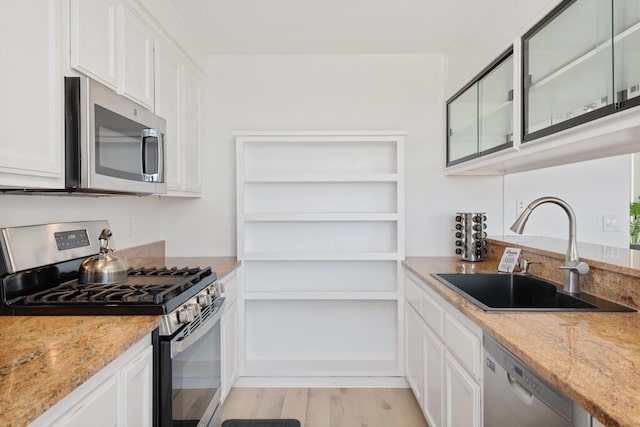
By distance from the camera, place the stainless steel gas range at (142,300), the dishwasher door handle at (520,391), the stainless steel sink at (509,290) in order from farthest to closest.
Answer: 1. the stainless steel sink at (509,290)
2. the stainless steel gas range at (142,300)
3. the dishwasher door handle at (520,391)

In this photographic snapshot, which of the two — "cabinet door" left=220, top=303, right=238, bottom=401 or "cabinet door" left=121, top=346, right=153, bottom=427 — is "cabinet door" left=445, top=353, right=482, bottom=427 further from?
"cabinet door" left=220, top=303, right=238, bottom=401

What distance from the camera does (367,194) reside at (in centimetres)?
314

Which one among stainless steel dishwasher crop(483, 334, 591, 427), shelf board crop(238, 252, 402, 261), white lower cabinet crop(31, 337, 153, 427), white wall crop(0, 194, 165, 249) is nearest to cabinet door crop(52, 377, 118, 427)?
white lower cabinet crop(31, 337, 153, 427)

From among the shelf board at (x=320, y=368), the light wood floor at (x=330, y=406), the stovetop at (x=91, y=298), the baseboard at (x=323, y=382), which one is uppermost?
the stovetop at (x=91, y=298)

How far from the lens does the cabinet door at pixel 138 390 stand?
123cm

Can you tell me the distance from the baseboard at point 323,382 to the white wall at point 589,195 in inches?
61.1

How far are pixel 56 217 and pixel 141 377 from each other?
980mm

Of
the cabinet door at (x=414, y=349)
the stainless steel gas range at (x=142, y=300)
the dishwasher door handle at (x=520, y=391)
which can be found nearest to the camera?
the dishwasher door handle at (x=520, y=391)

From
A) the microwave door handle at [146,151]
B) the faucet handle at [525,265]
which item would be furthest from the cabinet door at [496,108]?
the microwave door handle at [146,151]

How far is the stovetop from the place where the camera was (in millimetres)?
1446

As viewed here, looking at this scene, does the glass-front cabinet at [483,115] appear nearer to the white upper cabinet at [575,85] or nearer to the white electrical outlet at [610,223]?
the white upper cabinet at [575,85]

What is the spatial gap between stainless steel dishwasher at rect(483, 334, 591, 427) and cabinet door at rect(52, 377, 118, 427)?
118cm

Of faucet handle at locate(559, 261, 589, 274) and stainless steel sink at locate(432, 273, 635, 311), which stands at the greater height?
faucet handle at locate(559, 261, 589, 274)

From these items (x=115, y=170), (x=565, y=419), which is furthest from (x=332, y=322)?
(x=565, y=419)
